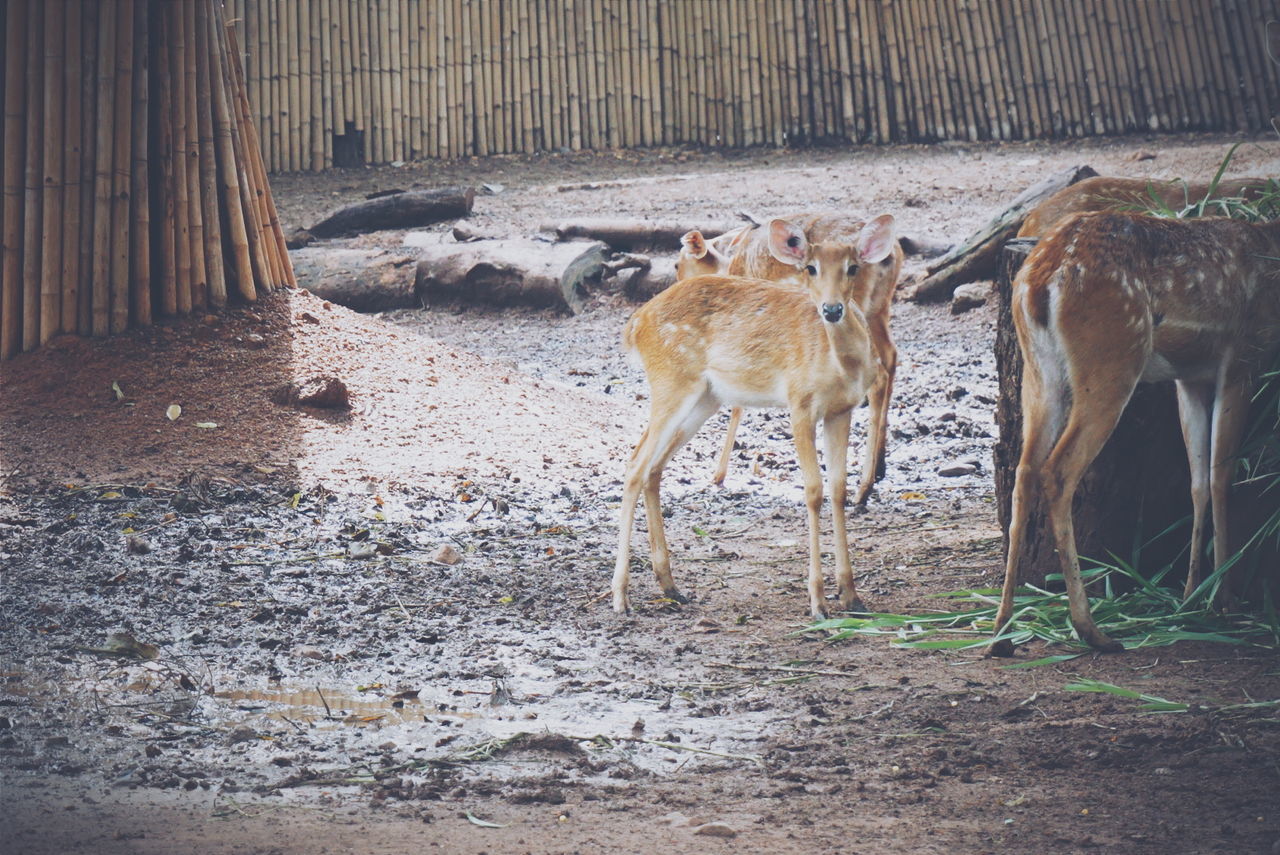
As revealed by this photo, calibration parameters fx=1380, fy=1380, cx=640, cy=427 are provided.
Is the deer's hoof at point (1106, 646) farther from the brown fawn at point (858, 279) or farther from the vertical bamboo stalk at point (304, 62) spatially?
the vertical bamboo stalk at point (304, 62)

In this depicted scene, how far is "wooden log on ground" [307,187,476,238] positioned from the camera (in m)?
14.8

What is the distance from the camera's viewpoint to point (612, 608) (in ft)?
19.2

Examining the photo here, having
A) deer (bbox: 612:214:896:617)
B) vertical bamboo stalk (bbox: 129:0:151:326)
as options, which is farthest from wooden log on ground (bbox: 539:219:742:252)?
deer (bbox: 612:214:896:617)

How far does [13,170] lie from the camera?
8234mm

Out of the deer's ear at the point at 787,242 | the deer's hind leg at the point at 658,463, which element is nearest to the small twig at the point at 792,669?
the deer's hind leg at the point at 658,463

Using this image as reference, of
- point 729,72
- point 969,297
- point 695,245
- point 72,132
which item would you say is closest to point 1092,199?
point 695,245

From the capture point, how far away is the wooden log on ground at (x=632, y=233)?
1376cm

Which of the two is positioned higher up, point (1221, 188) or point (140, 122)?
point (140, 122)

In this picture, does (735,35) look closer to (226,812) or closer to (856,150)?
(856,150)

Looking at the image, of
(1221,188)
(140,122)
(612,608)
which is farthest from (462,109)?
(612,608)

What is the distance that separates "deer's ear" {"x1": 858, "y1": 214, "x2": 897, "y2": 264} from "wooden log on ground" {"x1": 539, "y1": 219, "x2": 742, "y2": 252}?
7.50 metres

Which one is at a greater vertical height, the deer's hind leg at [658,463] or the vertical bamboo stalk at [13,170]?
the vertical bamboo stalk at [13,170]

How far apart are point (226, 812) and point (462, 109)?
1529cm

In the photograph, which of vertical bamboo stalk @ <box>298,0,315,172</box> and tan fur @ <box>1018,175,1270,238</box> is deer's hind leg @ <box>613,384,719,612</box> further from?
vertical bamboo stalk @ <box>298,0,315,172</box>
